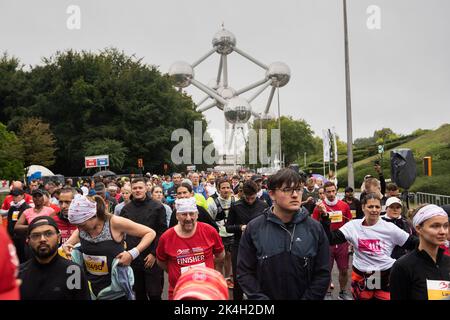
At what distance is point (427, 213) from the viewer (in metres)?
3.18

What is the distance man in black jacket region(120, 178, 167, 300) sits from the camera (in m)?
5.48

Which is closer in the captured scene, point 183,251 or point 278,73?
point 183,251

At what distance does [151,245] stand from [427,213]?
3514 millimetres

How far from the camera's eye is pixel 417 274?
9.83 feet

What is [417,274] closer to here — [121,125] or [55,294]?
[55,294]

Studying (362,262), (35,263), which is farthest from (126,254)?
(362,262)

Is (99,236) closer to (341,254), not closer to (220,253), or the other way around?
(220,253)

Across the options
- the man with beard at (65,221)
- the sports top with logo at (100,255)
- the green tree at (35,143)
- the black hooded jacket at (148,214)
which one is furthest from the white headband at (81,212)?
the green tree at (35,143)

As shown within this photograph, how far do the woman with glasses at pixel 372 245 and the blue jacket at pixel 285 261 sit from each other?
1.45 metres

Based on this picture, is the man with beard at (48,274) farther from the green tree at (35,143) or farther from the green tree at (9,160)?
the green tree at (35,143)

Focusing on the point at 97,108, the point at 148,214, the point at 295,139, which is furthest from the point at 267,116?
the point at 148,214

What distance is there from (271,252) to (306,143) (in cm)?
7216

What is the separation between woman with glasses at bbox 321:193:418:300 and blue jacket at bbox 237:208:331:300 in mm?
1446

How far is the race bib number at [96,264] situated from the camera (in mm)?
3926
